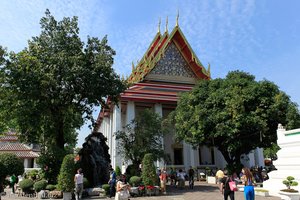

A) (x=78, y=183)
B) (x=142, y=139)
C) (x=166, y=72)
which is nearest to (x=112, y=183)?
(x=78, y=183)

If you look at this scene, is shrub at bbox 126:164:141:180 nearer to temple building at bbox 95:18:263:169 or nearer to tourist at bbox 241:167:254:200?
temple building at bbox 95:18:263:169

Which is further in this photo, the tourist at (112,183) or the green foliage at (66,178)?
the tourist at (112,183)

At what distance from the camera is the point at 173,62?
31422 millimetres

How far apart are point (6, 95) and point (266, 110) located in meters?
15.7

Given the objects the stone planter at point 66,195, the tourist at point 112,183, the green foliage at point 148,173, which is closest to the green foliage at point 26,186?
the stone planter at point 66,195

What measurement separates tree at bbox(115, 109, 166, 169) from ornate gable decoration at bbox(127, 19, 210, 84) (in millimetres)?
9867

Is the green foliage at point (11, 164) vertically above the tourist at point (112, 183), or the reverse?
the green foliage at point (11, 164)

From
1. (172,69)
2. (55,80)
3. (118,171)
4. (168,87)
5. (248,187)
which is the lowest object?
(118,171)

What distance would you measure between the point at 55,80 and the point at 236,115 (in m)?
11.1

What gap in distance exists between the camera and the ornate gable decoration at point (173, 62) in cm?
3005

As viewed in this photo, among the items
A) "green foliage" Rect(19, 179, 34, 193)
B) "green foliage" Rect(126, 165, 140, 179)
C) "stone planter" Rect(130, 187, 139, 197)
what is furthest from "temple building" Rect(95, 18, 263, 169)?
"stone planter" Rect(130, 187, 139, 197)

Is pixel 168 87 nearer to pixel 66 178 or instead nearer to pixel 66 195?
pixel 66 178

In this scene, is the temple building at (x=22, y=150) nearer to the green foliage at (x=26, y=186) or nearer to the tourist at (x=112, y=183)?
the green foliage at (x=26, y=186)

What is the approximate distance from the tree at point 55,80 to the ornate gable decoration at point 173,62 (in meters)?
10.7
